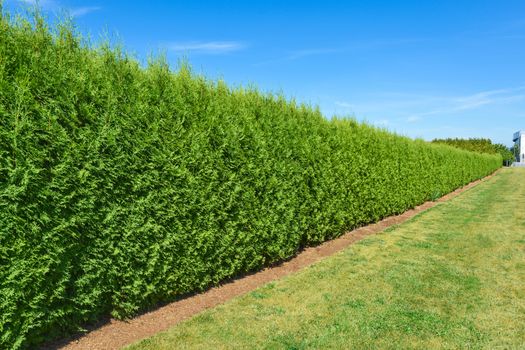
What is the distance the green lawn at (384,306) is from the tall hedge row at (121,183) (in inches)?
37.7

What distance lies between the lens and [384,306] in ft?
20.5

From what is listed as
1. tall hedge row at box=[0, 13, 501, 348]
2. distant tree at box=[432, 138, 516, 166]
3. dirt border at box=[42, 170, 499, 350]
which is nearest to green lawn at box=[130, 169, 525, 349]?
dirt border at box=[42, 170, 499, 350]

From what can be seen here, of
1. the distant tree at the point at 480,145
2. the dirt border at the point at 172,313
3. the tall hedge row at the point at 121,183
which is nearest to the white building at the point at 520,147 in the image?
the distant tree at the point at 480,145

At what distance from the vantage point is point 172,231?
20.1 ft

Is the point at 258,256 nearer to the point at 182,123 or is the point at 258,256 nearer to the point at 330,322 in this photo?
the point at 330,322

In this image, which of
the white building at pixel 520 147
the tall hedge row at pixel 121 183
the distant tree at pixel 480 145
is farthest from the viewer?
the white building at pixel 520 147

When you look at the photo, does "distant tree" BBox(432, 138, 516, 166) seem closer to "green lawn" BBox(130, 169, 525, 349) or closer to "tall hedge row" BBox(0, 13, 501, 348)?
"green lawn" BBox(130, 169, 525, 349)

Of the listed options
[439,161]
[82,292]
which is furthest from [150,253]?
[439,161]

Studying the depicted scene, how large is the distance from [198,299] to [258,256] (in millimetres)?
1795

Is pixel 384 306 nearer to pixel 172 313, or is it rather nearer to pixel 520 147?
pixel 172 313

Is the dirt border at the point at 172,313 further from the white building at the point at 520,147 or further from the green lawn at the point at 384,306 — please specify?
the white building at the point at 520,147

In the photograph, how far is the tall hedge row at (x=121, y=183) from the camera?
4.32 metres

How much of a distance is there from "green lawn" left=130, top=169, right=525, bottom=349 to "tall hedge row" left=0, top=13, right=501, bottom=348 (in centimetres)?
96

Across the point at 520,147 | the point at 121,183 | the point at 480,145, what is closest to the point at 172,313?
the point at 121,183
